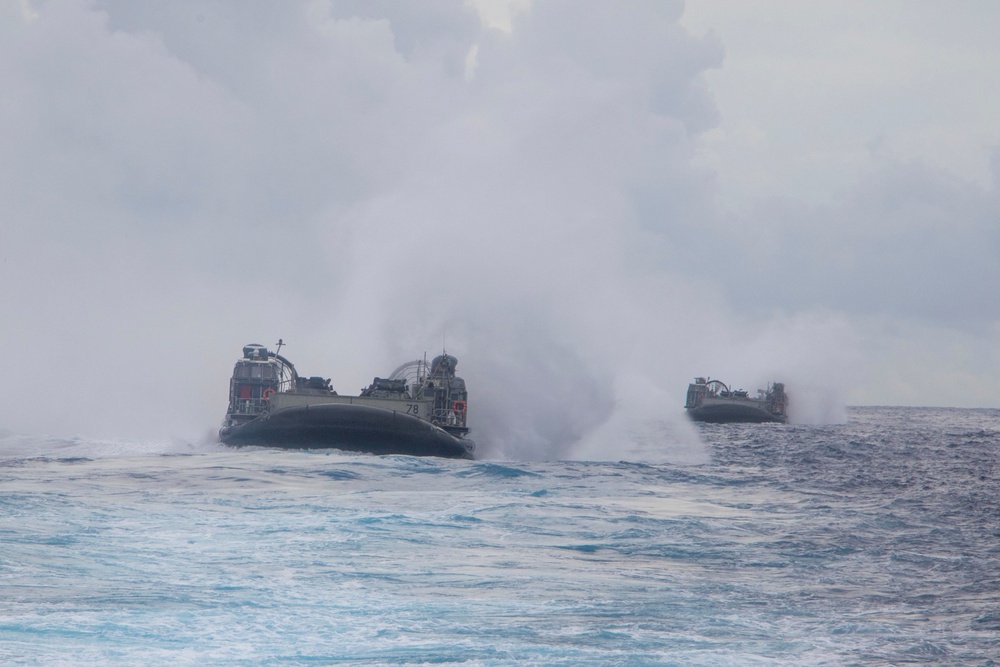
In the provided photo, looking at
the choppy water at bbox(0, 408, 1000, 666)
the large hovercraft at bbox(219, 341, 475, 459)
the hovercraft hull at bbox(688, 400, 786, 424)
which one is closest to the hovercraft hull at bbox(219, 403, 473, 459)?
the large hovercraft at bbox(219, 341, 475, 459)

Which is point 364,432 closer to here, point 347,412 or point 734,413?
point 347,412

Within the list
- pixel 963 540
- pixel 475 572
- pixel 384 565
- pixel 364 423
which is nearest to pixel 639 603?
pixel 475 572

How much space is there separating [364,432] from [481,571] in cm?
1891

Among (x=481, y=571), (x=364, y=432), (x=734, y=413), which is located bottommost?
(x=481, y=571)

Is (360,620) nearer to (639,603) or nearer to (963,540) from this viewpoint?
(639,603)

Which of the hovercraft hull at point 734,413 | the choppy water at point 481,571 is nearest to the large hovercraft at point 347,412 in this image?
the choppy water at point 481,571

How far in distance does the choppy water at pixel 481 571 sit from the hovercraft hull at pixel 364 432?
5.85 meters

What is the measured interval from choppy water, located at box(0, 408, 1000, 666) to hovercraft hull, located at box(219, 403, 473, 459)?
5.85 metres

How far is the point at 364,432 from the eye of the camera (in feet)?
105

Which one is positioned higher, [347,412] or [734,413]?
[734,413]

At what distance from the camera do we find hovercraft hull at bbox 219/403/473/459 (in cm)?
3172

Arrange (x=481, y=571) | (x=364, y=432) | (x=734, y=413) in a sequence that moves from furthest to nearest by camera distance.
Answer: (x=734, y=413) < (x=364, y=432) < (x=481, y=571)

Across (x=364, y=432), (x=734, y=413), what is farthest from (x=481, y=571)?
(x=734, y=413)

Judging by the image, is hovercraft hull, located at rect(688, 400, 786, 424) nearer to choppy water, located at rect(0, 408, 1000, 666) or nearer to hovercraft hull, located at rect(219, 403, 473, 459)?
hovercraft hull, located at rect(219, 403, 473, 459)
